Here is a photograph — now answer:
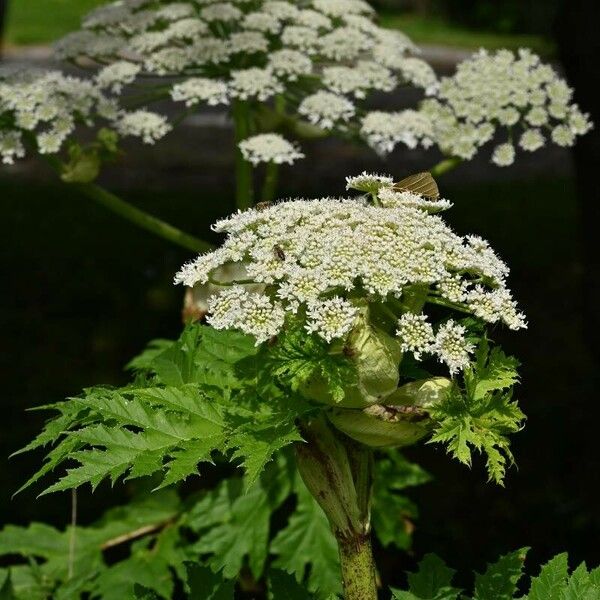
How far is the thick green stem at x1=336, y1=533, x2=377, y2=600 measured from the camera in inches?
84.4

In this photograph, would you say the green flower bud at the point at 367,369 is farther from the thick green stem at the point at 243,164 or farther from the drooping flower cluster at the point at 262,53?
the thick green stem at the point at 243,164

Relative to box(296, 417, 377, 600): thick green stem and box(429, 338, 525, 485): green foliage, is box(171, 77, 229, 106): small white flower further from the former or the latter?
box(429, 338, 525, 485): green foliage

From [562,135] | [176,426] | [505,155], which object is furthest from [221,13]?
[176,426]

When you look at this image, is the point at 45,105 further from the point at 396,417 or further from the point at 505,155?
the point at 396,417

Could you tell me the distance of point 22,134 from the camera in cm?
349

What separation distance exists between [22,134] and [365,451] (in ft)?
6.24

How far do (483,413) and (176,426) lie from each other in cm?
57

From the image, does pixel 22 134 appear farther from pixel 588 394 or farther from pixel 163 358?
pixel 588 394

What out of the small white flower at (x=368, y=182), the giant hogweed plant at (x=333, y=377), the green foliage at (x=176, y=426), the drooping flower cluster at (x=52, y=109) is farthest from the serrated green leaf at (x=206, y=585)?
the drooping flower cluster at (x=52, y=109)

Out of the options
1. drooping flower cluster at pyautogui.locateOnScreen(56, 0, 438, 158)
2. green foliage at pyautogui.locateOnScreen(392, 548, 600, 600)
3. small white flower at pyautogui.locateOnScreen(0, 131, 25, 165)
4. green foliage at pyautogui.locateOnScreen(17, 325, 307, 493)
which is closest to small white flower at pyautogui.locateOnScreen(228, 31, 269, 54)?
drooping flower cluster at pyautogui.locateOnScreen(56, 0, 438, 158)

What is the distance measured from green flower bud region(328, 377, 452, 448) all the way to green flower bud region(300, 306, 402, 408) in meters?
0.03

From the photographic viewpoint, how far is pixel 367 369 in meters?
1.90

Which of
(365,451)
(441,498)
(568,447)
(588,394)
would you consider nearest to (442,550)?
(441,498)

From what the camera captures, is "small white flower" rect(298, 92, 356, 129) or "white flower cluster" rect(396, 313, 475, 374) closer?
"white flower cluster" rect(396, 313, 475, 374)
